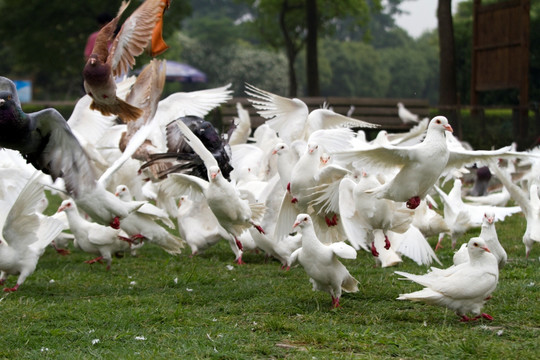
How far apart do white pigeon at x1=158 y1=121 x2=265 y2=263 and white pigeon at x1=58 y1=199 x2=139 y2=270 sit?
69 cm

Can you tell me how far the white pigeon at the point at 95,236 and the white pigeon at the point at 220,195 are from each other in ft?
2.26

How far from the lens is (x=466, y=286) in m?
4.82

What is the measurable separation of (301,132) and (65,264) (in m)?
2.60

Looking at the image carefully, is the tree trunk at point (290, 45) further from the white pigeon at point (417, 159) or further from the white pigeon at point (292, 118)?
the white pigeon at point (417, 159)

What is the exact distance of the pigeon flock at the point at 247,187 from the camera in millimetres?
5484

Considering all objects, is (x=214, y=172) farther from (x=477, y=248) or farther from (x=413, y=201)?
(x=477, y=248)

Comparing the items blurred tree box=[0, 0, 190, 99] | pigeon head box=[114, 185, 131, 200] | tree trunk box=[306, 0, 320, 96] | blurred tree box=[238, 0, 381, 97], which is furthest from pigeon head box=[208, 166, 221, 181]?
blurred tree box=[0, 0, 190, 99]

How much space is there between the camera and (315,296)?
19.1ft

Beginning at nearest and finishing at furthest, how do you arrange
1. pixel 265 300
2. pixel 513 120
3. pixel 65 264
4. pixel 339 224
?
pixel 265 300, pixel 339 224, pixel 65 264, pixel 513 120

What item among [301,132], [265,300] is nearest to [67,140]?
[265,300]

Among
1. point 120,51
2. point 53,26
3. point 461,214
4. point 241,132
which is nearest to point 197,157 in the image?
point 120,51

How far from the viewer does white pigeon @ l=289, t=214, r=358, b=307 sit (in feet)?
17.6

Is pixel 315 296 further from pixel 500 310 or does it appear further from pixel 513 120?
pixel 513 120

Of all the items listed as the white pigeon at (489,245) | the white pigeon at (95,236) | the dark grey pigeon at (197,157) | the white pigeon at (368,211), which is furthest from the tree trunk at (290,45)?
the white pigeon at (489,245)
